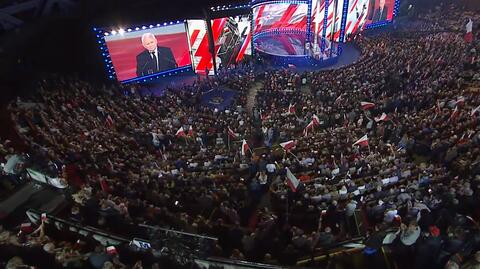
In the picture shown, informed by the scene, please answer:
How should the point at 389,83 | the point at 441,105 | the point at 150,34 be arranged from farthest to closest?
the point at 150,34, the point at 389,83, the point at 441,105

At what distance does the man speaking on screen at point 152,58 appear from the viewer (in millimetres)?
26234

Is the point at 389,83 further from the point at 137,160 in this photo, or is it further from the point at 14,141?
the point at 14,141

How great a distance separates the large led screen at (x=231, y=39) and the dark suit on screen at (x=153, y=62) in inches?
150

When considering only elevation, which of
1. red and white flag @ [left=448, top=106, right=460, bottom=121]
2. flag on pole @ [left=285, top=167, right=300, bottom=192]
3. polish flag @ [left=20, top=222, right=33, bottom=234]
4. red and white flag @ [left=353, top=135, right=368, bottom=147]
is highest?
polish flag @ [left=20, top=222, right=33, bottom=234]

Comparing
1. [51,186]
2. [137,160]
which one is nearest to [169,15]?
[137,160]

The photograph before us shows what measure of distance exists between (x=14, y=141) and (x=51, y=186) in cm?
384

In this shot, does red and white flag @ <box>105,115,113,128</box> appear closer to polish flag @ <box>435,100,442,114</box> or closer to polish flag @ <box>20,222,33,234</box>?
polish flag @ <box>20,222,33,234</box>

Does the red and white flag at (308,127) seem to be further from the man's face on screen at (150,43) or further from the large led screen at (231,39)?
the man's face on screen at (150,43)

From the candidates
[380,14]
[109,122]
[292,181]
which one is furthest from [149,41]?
[380,14]

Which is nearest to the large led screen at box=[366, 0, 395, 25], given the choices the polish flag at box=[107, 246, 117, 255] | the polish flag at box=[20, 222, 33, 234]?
the polish flag at box=[107, 246, 117, 255]

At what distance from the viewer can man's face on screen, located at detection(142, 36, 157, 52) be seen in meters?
26.0

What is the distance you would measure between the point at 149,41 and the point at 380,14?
23.4 m

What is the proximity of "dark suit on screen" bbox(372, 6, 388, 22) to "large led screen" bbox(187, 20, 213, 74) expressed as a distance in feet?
59.1

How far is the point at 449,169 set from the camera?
45.1 feet
